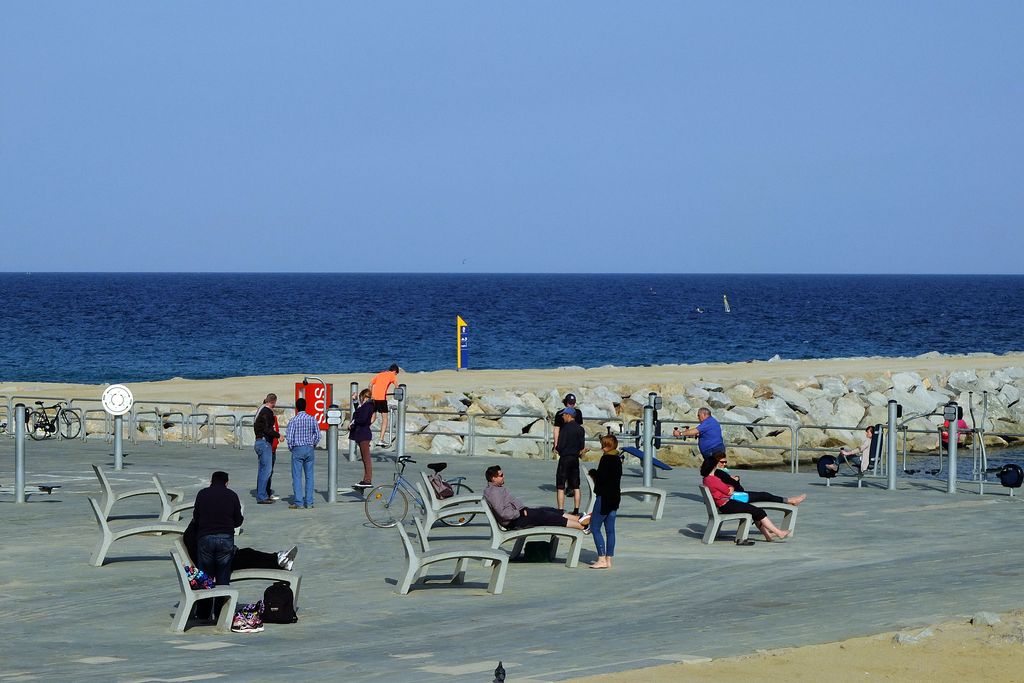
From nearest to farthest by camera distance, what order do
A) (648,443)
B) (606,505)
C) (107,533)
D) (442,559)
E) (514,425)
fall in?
(442,559)
(107,533)
(606,505)
(648,443)
(514,425)

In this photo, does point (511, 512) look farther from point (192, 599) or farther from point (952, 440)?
point (952, 440)

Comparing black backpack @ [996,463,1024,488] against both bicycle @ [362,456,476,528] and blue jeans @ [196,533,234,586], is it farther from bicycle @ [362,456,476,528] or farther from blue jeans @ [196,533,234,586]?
blue jeans @ [196,533,234,586]

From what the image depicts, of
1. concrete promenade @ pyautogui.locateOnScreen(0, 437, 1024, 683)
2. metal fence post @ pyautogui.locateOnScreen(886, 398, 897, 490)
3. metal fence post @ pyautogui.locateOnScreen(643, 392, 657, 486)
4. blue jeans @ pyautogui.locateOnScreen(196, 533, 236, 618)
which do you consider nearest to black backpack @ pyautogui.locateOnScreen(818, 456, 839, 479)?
metal fence post @ pyautogui.locateOnScreen(886, 398, 897, 490)

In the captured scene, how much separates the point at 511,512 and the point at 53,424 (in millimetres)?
19616

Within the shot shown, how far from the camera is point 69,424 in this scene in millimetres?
33344

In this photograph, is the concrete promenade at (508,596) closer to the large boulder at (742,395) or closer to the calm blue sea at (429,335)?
the large boulder at (742,395)

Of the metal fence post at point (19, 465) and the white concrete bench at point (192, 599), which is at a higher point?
the metal fence post at point (19, 465)

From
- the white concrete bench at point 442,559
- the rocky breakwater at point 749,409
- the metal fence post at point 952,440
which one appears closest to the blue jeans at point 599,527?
the white concrete bench at point 442,559

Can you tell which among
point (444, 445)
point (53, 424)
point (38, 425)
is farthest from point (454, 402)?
point (38, 425)

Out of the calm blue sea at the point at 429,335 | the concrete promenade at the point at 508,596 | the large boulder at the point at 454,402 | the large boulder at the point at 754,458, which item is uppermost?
the calm blue sea at the point at 429,335

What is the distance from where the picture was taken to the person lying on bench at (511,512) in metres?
16.9

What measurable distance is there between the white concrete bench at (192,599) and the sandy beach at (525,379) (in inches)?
1132

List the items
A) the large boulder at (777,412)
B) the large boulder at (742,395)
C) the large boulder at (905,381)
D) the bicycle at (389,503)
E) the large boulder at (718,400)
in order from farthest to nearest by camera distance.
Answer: the large boulder at (905,381)
the large boulder at (742,395)
the large boulder at (718,400)
the large boulder at (777,412)
the bicycle at (389,503)

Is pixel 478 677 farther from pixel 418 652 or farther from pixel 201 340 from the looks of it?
pixel 201 340
